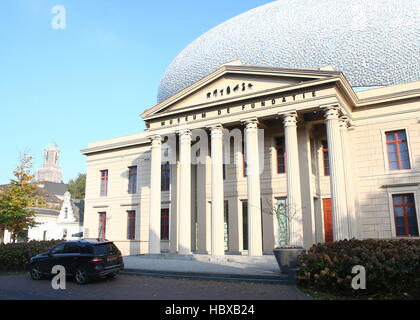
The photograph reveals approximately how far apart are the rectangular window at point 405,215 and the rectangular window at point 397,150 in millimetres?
1660

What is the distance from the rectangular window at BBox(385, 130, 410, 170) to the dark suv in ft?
50.7

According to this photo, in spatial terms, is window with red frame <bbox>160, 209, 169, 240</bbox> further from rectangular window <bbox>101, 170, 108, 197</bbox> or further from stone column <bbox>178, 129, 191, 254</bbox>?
rectangular window <bbox>101, 170, 108, 197</bbox>

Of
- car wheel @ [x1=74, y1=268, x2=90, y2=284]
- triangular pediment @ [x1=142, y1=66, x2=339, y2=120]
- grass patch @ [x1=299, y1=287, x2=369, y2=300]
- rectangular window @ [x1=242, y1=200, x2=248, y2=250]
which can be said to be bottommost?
grass patch @ [x1=299, y1=287, x2=369, y2=300]

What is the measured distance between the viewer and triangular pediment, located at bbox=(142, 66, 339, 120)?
19.1 meters

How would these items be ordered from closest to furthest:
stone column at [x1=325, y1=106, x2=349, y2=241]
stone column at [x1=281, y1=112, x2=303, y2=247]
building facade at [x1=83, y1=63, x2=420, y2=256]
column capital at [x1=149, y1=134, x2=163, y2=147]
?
stone column at [x1=325, y1=106, x2=349, y2=241], stone column at [x1=281, y1=112, x2=303, y2=247], building facade at [x1=83, y1=63, x2=420, y2=256], column capital at [x1=149, y1=134, x2=163, y2=147]

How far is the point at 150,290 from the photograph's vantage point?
11.6 metres

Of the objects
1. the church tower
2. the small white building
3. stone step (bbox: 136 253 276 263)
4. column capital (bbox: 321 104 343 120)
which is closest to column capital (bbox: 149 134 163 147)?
stone step (bbox: 136 253 276 263)

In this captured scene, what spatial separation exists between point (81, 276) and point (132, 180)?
686 inches

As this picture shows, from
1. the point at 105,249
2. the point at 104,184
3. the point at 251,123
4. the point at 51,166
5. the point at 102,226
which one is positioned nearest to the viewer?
the point at 105,249

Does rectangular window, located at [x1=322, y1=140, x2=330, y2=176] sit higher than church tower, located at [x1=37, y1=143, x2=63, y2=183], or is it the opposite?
church tower, located at [x1=37, y1=143, x2=63, y2=183]

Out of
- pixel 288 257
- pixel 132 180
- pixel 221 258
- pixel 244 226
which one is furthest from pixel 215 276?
pixel 132 180

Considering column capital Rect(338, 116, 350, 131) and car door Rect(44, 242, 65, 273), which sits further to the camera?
column capital Rect(338, 116, 350, 131)

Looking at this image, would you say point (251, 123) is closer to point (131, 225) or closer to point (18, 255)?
point (18, 255)
